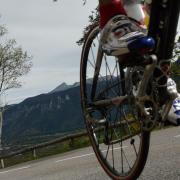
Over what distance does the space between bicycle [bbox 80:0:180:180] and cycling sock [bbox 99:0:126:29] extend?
0.26 meters

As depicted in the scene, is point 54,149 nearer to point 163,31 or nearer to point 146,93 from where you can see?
point 146,93

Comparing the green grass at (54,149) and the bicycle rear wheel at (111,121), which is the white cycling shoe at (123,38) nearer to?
the bicycle rear wheel at (111,121)

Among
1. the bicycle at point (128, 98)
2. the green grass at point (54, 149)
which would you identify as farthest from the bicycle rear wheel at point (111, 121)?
the green grass at point (54, 149)

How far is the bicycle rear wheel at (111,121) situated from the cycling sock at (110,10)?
1.00 feet

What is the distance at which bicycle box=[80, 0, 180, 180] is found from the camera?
2.89m

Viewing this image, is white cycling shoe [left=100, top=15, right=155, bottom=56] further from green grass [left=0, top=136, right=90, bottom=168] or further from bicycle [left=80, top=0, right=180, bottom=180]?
green grass [left=0, top=136, right=90, bottom=168]

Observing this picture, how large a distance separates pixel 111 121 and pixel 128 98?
0.62 meters

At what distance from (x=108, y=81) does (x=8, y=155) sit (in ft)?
64.6

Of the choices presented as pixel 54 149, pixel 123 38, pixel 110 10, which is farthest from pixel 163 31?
pixel 54 149

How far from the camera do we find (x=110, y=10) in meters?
3.36

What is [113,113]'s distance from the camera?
396 centimetres

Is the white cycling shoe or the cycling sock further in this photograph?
the cycling sock

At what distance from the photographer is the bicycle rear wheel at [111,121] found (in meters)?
3.49

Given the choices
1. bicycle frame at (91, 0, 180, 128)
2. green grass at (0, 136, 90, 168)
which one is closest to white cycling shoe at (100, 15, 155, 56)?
bicycle frame at (91, 0, 180, 128)
